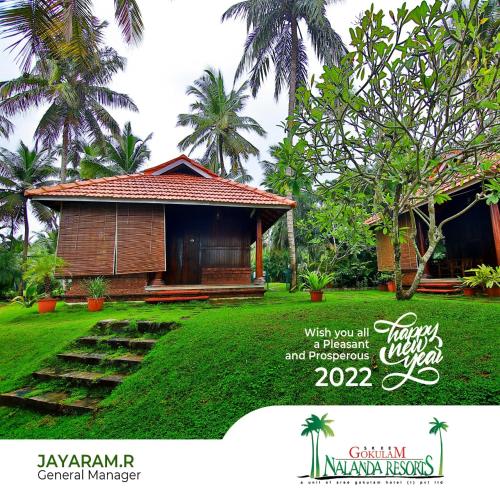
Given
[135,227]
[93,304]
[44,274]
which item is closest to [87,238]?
[135,227]

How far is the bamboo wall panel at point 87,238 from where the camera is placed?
5.50 m

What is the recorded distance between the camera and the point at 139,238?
5.98m

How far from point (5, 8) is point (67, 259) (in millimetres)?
3779

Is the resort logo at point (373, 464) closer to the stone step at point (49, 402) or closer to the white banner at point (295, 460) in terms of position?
the white banner at point (295, 460)

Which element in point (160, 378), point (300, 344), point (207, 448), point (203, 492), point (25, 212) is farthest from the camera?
point (25, 212)

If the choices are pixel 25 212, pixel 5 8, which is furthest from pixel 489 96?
pixel 25 212

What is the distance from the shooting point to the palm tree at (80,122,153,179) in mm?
13070

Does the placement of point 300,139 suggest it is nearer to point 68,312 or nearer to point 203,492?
point 203,492

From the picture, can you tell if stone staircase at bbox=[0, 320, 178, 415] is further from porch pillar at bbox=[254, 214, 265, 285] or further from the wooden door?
the wooden door

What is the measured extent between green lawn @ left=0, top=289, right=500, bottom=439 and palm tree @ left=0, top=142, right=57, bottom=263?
1596 cm

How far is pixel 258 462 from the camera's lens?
4.74 ft

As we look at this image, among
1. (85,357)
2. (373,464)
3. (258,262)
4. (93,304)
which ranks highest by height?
(258,262)

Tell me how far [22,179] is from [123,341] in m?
17.1

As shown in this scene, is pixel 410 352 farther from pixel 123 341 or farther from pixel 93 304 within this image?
pixel 93 304
